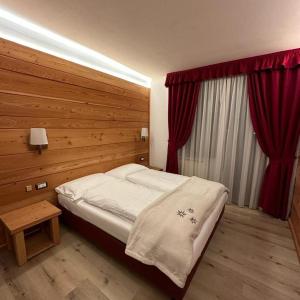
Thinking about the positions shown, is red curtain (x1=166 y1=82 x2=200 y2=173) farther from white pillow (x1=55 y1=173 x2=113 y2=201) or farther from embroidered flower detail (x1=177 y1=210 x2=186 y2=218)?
embroidered flower detail (x1=177 y1=210 x2=186 y2=218)

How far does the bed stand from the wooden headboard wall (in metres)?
0.40

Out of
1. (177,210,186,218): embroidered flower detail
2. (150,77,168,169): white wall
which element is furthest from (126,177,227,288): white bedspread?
(150,77,168,169): white wall

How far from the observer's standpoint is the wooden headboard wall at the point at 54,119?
5.94 ft

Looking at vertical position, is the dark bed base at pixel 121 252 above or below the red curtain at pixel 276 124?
below

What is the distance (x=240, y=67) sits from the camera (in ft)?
8.48

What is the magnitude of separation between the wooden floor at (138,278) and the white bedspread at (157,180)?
0.85m

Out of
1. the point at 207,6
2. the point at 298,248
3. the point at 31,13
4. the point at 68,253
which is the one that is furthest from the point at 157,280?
the point at 31,13

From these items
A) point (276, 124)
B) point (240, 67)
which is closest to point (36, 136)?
point (240, 67)

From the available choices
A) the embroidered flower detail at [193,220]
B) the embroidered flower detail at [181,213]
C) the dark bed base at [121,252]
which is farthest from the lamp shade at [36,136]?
the embroidered flower detail at [193,220]

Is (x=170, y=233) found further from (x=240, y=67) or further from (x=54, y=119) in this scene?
(x=240, y=67)

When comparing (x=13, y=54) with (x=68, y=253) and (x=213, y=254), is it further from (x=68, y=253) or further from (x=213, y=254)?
(x=213, y=254)

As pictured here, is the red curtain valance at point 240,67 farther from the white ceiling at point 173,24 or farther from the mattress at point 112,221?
the mattress at point 112,221

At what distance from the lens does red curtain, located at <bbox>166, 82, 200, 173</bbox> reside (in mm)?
3178

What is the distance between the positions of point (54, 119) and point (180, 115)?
222cm
